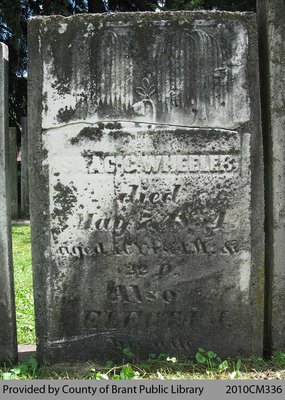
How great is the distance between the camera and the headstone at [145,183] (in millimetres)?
3215

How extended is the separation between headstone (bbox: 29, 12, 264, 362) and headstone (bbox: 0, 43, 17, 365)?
163 millimetres

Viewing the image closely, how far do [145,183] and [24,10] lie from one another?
12.1m

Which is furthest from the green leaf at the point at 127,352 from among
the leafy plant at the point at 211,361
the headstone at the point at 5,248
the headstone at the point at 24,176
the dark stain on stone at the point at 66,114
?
the headstone at the point at 24,176

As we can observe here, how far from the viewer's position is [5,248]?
3256 mm

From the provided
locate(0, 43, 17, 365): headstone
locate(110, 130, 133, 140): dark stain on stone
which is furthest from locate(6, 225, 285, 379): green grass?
locate(110, 130, 133, 140): dark stain on stone

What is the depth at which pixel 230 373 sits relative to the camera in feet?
10.3

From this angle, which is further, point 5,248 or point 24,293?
point 24,293

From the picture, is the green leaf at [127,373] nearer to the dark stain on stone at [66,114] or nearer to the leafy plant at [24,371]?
the leafy plant at [24,371]

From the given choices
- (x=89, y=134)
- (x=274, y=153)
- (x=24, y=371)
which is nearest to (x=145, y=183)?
(x=89, y=134)

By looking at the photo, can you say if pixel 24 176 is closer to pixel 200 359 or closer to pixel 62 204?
pixel 62 204

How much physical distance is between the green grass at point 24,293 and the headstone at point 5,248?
28.7 inches

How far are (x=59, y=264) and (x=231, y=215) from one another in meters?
1.09

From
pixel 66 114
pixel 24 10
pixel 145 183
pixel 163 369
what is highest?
pixel 24 10

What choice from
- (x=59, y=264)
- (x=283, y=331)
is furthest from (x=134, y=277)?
(x=283, y=331)
